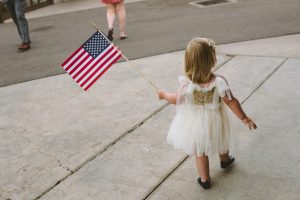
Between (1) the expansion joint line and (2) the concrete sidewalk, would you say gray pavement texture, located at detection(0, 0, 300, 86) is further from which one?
(1) the expansion joint line

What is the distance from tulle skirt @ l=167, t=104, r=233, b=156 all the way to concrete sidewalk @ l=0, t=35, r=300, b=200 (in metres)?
0.37

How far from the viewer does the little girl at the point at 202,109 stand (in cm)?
286

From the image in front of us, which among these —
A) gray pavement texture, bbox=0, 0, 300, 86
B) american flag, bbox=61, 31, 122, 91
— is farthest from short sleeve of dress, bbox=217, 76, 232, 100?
gray pavement texture, bbox=0, 0, 300, 86

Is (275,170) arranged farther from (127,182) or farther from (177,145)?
(127,182)

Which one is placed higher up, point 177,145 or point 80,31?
point 177,145

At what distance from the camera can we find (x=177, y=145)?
3.19m

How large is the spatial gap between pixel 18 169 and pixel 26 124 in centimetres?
104

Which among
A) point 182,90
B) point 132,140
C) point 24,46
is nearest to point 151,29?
point 24,46

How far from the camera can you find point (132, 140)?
13.4ft

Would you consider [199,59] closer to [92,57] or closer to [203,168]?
[203,168]

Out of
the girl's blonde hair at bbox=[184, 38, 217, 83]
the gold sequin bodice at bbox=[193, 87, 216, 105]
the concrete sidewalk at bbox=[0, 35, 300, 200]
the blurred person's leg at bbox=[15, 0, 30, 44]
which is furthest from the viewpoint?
the blurred person's leg at bbox=[15, 0, 30, 44]

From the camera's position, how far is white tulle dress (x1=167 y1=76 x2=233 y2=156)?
2.96 metres

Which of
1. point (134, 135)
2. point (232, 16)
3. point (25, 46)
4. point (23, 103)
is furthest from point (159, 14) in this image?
point (134, 135)

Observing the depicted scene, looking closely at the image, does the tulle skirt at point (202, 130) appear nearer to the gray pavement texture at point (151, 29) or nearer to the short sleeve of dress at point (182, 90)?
the short sleeve of dress at point (182, 90)
